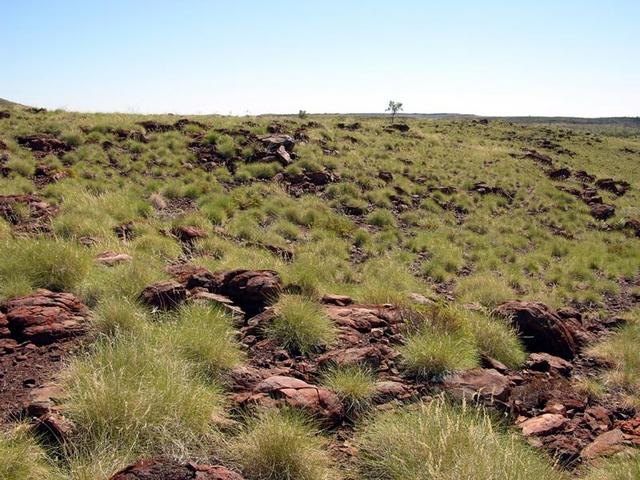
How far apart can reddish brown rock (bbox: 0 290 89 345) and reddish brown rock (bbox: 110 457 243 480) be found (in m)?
2.68

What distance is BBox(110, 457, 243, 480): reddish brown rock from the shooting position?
306 cm

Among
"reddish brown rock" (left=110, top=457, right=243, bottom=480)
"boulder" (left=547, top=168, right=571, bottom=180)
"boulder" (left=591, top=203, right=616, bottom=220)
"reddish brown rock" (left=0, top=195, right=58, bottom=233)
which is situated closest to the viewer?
"reddish brown rock" (left=110, top=457, right=243, bottom=480)

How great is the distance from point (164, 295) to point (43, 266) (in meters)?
1.78

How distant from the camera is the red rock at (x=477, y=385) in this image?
5.01 m

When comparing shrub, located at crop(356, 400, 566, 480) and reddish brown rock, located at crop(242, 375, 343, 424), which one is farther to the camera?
reddish brown rock, located at crop(242, 375, 343, 424)

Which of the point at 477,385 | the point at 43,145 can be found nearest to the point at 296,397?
the point at 477,385

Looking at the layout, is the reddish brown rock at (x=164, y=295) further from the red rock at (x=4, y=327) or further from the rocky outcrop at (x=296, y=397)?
the rocky outcrop at (x=296, y=397)

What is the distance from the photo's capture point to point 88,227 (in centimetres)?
956

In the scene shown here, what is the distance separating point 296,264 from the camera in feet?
30.2

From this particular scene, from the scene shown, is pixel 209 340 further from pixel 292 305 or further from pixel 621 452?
pixel 621 452

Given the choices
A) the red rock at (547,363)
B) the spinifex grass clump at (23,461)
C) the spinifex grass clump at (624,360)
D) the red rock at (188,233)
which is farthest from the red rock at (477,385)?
the red rock at (188,233)

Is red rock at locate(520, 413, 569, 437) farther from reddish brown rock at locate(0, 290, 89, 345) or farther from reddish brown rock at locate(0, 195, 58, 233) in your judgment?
reddish brown rock at locate(0, 195, 58, 233)

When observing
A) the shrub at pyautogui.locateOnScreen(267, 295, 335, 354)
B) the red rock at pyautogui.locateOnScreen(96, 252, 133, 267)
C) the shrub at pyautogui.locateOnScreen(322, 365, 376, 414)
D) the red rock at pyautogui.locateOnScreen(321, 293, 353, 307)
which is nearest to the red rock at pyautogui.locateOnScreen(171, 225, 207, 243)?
the red rock at pyautogui.locateOnScreen(96, 252, 133, 267)

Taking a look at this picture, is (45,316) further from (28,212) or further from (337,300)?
(28,212)
